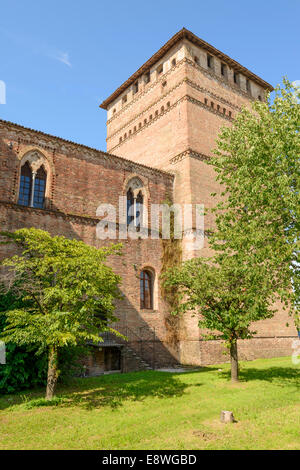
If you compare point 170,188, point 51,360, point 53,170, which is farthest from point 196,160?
point 51,360

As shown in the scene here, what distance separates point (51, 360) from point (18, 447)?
4106 millimetres

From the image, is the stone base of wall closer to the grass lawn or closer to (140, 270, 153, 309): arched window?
(140, 270, 153, 309): arched window

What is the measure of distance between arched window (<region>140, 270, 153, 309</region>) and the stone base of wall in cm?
299

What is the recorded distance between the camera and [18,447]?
662 centimetres

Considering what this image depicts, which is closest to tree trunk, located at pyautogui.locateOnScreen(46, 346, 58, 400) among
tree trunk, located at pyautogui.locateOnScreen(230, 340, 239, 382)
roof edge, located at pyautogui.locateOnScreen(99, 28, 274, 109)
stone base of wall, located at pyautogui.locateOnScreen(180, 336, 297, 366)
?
tree trunk, located at pyautogui.locateOnScreen(230, 340, 239, 382)

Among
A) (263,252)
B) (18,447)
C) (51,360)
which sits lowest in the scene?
(18,447)

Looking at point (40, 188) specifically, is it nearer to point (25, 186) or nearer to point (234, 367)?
point (25, 186)

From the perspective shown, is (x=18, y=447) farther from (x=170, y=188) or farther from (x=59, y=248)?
(x=170, y=188)

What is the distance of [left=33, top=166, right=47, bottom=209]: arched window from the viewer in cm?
1702

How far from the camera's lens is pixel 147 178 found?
21562 mm

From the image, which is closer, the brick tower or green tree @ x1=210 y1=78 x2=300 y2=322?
green tree @ x1=210 y1=78 x2=300 y2=322

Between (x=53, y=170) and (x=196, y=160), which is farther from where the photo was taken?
(x=196, y=160)

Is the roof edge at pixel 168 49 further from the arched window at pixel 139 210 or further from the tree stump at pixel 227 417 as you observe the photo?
the tree stump at pixel 227 417

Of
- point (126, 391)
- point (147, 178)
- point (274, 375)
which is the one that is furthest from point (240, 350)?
point (147, 178)
